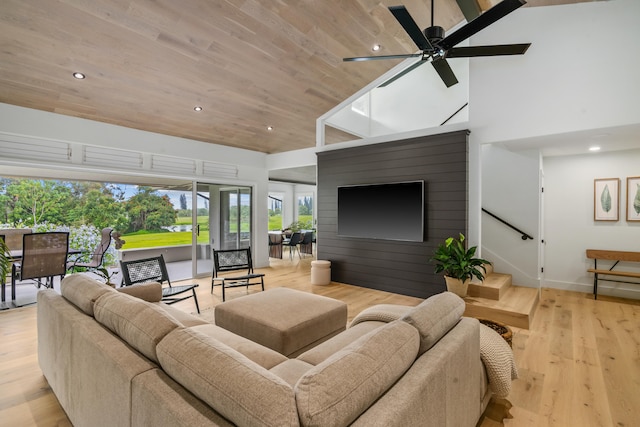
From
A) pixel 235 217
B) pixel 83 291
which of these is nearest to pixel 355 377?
pixel 83 291

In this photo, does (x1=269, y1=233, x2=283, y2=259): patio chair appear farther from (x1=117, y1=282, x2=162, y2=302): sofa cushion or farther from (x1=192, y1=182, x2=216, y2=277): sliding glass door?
(x1=117, y1=282, x2=162, y2=302): sofa cushion

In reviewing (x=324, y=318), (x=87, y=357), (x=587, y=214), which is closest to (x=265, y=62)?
(x=324, y=318)

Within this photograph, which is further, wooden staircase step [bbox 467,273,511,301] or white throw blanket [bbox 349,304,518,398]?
wooden staircase step [bbox 467,273,511,301]

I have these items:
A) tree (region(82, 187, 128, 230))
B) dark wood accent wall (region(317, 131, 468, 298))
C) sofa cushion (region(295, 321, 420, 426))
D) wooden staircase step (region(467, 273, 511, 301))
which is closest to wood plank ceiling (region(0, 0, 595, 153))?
dark wood accent wall (region(317, 131, 468, 298))

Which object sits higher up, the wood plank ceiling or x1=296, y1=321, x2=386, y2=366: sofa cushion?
the wood plank ceiling

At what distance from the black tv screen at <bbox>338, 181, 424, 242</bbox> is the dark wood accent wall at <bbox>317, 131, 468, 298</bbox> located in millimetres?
120

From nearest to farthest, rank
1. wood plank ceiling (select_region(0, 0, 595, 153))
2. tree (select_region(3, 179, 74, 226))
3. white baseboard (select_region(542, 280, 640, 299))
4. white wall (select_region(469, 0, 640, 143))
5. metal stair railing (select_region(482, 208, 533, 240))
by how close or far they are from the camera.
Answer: wood plank ceiling (select_region(0, 0, 595, 153)) < white wall (select_region(469, 0, 640, 143)) < white baseboard (select_region(542, 280, 640, 299)) < metal stair railing (select_region(482, 208, 533, 240)) < tree (select_region(3, 179, 74, 226))

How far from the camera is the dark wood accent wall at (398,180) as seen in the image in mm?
4184

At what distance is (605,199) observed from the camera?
464 cm

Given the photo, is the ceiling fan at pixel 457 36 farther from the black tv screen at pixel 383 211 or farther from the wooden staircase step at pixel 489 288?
the wooden staircase step at pixel 489 288

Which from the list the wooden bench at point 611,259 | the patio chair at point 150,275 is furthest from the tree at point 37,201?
the wooden bench at point 611,259

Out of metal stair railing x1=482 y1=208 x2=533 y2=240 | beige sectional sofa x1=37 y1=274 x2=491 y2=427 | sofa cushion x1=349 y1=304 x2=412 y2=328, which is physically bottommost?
sofa cushion x1=349 y1=304 x2=412 y2=328

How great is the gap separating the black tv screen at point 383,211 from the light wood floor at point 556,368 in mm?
1085

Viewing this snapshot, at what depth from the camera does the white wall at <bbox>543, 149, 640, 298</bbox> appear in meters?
4.52
